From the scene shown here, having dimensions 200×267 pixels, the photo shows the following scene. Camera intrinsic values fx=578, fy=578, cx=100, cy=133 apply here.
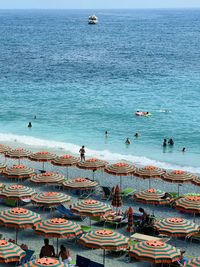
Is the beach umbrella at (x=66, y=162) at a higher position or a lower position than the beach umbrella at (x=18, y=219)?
lower

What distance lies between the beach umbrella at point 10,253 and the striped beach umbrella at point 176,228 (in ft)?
19.0

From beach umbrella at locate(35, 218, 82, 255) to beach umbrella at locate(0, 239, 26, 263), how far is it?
229 cm

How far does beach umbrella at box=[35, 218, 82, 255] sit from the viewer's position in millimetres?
22141

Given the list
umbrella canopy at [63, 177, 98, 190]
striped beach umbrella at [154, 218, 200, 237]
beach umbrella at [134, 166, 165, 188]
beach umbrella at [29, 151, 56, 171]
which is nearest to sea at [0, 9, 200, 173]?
beach umbrella at [29, 151, 56, 171]

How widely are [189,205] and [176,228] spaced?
3.06m

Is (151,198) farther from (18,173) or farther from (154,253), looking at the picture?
(18,173)

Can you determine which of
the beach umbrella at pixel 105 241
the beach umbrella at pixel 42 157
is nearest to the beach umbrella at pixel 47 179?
the beach umbrella at pixel 42 157

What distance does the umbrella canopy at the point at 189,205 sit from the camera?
25342mm

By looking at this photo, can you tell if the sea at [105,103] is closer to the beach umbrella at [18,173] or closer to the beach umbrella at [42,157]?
the beach umbrella at [42,157]

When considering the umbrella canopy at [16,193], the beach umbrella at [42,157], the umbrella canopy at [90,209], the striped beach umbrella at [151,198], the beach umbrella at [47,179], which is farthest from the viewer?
the beach umbrella at [42,157]

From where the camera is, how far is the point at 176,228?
22.6 metres

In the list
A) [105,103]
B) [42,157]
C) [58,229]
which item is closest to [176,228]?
[58,229]

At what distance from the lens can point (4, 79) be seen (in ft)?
278

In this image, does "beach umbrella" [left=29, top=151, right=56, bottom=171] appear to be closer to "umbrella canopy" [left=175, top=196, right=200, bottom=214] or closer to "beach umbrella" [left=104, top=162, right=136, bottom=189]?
"beach umbrella" [left=104, top=162, right=136, bottom=189]
